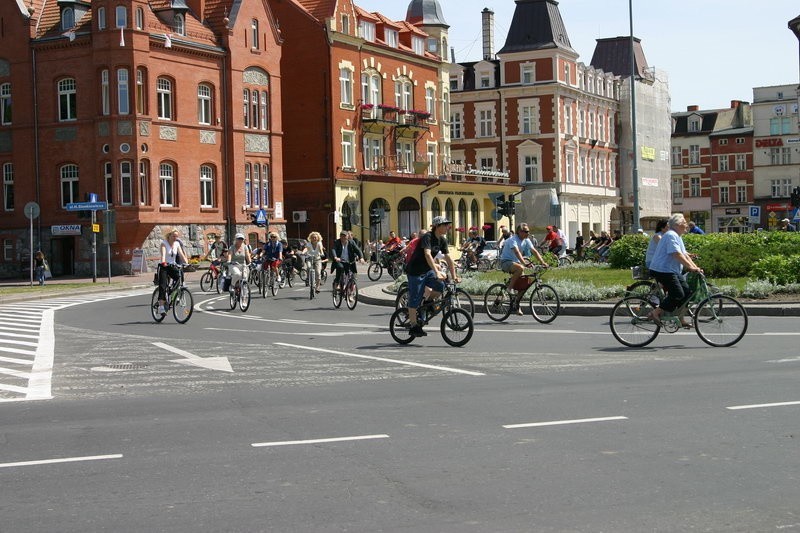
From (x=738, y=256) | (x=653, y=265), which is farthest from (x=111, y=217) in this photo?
(x=653, y=265)

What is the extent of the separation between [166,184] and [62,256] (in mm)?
5809

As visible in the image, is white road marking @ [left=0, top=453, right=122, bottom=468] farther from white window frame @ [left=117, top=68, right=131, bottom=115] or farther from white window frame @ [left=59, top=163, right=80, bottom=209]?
white window frame @ [left=59, top=163, right=80, bottom=209]

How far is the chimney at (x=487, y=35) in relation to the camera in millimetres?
93250

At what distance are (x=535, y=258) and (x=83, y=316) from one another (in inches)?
412

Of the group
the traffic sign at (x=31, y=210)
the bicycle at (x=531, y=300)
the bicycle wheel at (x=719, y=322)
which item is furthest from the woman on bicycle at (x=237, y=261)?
the traffic sign at (x=31, y=210)

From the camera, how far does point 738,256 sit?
1078 inches

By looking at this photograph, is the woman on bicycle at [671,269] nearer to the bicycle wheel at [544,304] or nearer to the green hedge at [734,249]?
the bicycle wheel at [544,304]

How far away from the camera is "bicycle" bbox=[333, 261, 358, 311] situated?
2605cm

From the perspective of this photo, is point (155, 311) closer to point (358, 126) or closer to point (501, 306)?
point (501, 306)

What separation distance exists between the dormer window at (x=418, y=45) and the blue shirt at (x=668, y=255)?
58683 mm

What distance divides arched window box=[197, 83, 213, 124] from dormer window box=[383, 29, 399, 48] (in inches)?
688

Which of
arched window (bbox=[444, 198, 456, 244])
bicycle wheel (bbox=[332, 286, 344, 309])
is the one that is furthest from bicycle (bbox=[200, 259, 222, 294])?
arched window (bbox=[444, 198, 456, 244])

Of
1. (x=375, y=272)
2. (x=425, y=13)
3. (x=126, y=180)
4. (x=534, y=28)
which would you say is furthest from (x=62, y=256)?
(x=534, y=28)

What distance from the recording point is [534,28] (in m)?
84.7
